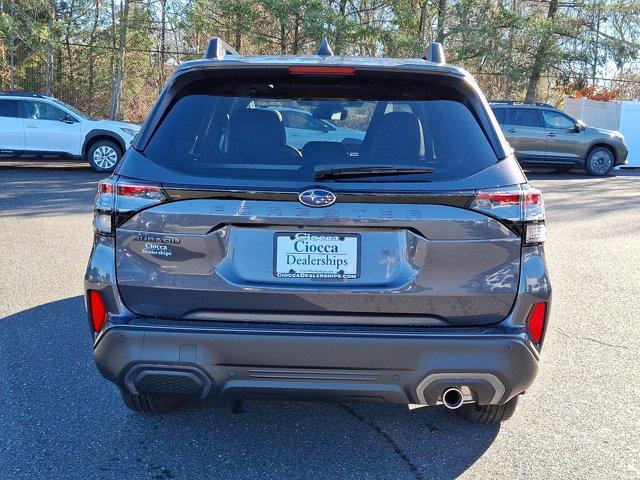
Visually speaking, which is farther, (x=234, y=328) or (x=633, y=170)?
(x=633, y=170)

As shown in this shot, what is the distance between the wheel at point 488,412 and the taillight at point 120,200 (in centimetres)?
200

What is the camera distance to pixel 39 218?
9.75 metres

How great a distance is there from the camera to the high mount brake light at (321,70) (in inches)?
122

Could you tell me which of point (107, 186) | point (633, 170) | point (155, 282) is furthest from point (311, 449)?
point (633, 170)

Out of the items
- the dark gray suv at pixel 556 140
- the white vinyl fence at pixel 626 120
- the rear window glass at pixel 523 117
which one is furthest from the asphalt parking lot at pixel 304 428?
the white vinyl fence at pixel 626 120

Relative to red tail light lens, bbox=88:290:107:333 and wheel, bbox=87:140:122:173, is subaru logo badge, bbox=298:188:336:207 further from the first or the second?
wheel, bbox=87:140:122:173

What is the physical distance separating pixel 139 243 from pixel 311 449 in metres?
1.37

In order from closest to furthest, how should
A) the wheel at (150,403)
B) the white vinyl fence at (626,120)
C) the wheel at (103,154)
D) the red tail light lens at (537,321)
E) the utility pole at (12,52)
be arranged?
the red tail light lens at (537,321), the wheel at (150,403), the wheel at (103,154), the utility pole at (12,52), the white vinyl fence at (626,120)

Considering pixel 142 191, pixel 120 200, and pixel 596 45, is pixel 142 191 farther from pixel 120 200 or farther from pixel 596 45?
pixel 596 45

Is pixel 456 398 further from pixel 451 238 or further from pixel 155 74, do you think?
pixel 155 74

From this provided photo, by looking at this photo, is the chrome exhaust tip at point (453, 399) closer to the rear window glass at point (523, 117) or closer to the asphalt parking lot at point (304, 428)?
the asphalt parking lot at point (304, 428)

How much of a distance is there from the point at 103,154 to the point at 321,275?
1350cm

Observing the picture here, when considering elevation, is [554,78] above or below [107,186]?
above

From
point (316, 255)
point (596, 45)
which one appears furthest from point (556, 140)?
point (316, 255)
